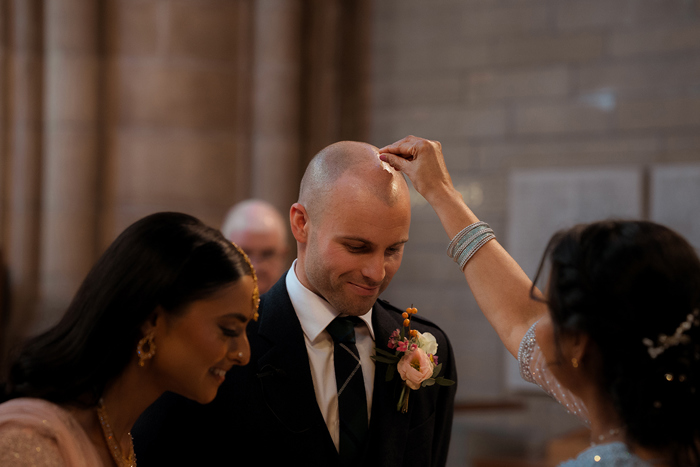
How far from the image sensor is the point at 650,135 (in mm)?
5133

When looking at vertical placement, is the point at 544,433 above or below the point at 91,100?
below

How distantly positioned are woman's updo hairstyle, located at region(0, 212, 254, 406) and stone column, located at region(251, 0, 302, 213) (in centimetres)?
362

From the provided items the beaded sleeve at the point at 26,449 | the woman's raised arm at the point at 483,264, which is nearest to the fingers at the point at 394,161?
the woman's raised arm at the point at 483,264

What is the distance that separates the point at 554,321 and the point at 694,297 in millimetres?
309

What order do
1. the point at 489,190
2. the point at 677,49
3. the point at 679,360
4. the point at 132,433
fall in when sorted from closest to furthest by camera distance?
the point at 679,360 → the point at 132,433 → the point at 677,49 → the point at 489,190

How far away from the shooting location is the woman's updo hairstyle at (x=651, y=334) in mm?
1539

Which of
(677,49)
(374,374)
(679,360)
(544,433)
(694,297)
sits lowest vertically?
(544,433)

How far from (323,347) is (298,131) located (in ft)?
11.8

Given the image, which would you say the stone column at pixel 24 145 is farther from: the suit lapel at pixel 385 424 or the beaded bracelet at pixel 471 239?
the beaded bracelet at pixel 471 239

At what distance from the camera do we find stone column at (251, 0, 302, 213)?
5496 mm

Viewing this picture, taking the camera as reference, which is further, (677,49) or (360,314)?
(677,49)

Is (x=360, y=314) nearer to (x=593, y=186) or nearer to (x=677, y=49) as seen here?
(x=593, y=186)

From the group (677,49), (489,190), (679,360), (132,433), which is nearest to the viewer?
(679,360)

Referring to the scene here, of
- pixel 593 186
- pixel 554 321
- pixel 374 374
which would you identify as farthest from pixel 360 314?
pixel 593 186
